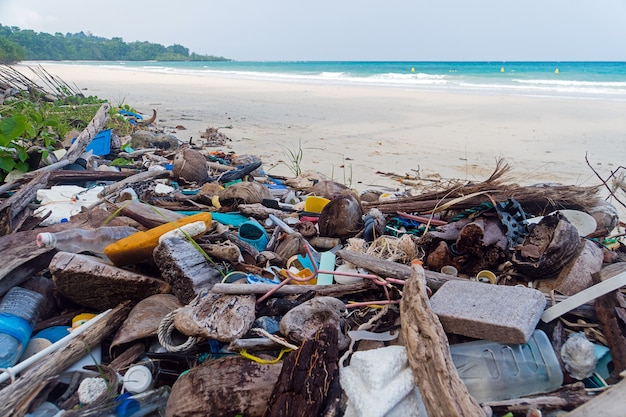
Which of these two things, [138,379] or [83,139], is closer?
[138,379]

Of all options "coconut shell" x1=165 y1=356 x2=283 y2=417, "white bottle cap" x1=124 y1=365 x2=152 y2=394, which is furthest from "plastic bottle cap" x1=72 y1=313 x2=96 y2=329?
"coconut shell" x1=165 y1=356 x2=283 y2=417

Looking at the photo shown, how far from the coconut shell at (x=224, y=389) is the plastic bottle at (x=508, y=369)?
78 cm

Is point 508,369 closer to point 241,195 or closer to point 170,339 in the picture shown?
point 170,339

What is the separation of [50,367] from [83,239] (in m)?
0.90

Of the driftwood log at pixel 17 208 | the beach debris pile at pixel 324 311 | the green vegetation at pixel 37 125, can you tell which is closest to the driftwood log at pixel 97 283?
the beach debris pile at pixel 324 311

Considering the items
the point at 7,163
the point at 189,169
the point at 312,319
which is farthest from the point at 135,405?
the point at 7,163

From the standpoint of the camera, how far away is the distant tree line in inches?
2251

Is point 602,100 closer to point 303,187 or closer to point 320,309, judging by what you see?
point 303,187

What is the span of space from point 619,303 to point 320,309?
1349mm

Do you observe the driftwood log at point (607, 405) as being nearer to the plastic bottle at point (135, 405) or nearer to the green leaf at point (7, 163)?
the plastic bottle at point (135, 405)

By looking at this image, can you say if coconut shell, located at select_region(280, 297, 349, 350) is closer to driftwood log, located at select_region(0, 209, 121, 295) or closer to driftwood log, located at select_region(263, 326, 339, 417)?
driftwood log, located at select_region(263, 326, 339, 417)

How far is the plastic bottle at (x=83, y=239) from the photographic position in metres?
2.46

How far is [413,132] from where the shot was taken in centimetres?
977

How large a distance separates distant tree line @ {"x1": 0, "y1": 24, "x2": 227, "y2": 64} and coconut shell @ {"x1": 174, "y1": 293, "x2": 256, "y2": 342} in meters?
54.9
